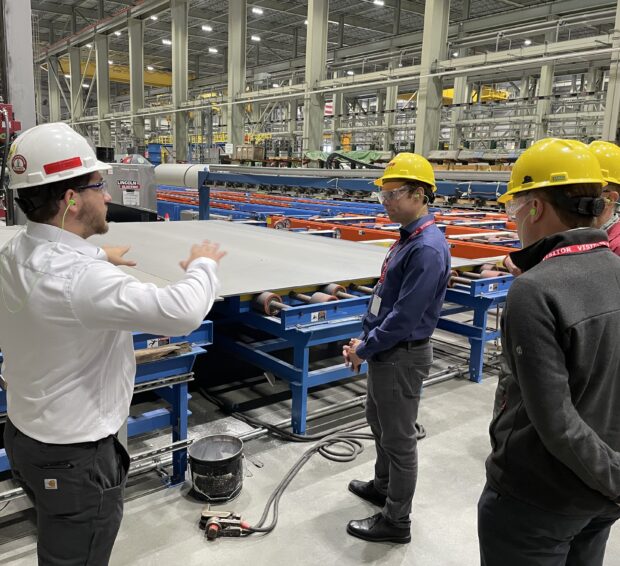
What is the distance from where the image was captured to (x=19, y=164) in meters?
1.51

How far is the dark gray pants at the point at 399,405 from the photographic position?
252cm

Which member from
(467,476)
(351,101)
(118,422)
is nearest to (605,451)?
(118,422)

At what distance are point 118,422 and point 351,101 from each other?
22405mm

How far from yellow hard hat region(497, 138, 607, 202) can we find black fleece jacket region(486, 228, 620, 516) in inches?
5.6

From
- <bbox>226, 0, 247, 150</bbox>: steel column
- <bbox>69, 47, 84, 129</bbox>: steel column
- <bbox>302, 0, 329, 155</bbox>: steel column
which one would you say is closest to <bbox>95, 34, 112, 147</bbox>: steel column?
<bbox>69, 47, 84, 129</bbox>: steel column

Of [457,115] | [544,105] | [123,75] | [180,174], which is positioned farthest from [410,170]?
[123,75]

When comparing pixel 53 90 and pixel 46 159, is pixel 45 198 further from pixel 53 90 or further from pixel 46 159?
pixel 53 90

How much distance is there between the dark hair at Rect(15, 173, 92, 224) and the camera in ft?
4.94

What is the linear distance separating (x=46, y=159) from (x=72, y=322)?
0.45 m

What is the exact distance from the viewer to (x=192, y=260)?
1.60 metres

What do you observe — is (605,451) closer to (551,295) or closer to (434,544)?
(551,295)

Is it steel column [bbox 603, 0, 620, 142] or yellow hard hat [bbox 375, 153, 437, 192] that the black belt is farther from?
steel column [bbox 603, 0, 620, 142]

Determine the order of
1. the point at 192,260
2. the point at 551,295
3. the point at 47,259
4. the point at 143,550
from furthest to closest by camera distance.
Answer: the point at 143,550
the point at 192,260
the point at 47,259
the point at 551,295

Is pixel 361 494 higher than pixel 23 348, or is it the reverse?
pixel 23 348
